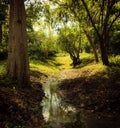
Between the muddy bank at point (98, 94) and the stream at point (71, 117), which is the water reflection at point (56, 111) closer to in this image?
the stream at point (71, 117)

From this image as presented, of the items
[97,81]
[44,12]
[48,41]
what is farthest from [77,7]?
[48,41]

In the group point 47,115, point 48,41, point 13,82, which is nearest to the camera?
point 47,115

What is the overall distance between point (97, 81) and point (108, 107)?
17.7 ft

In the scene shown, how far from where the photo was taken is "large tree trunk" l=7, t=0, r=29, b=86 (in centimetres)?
1683

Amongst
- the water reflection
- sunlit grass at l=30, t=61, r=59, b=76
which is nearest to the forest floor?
the water reflection

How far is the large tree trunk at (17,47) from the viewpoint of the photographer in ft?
55.2

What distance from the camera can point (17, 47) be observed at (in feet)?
55.3

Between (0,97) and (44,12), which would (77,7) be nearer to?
(44,12)

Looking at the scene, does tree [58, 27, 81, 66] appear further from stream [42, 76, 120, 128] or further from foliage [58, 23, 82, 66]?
stream [42, 76, 120, 128]

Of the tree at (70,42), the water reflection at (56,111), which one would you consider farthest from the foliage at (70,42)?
the water reflection at (56,111)

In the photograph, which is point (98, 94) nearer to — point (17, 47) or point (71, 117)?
point (71, 117)

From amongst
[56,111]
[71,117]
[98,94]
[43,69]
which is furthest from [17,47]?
[43,69]

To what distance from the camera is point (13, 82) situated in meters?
16.4

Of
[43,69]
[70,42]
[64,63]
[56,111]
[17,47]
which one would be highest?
[70,42]
